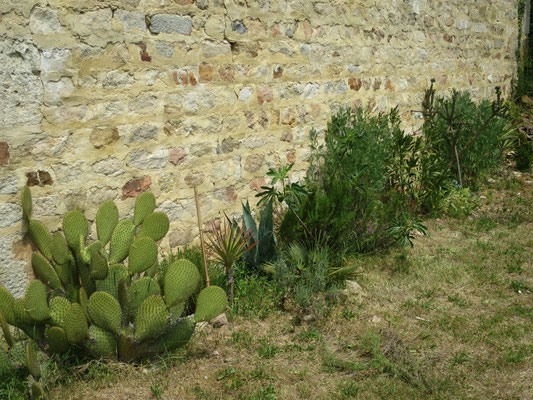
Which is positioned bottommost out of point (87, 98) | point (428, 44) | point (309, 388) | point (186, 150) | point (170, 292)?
point (309, 388)

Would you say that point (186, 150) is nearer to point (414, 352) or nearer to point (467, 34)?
point (414, 352)

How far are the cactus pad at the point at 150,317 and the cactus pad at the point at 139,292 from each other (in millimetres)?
102

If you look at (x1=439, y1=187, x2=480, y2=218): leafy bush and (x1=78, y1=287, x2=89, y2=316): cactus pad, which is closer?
(x1=78, y1=287, x2=89, y2=316): cactus pad

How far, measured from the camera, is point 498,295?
416cm

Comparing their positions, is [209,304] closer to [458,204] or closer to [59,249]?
[59,249]

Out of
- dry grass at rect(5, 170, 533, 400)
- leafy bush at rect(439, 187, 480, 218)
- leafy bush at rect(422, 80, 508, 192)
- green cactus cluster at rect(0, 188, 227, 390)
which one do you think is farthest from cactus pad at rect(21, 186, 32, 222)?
leafy bush at rect(422, 80, 508, 192)

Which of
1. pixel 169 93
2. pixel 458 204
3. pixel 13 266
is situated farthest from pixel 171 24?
pixel 458 204

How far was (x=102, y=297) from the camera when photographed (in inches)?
111

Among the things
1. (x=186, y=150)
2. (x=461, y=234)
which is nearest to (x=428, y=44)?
(x=461, y=234)

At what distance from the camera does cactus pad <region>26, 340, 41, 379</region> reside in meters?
2.60

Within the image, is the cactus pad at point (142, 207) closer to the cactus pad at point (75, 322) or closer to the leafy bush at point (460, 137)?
the cactus pad at point (75, 322)

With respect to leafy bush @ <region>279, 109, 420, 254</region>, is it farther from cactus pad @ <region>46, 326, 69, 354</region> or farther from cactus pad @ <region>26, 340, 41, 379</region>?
cactus pad @ <region>26, 340, 41, 379</region>

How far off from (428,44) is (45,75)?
4909mm

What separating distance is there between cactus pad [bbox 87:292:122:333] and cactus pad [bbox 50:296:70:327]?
0.13 metres
